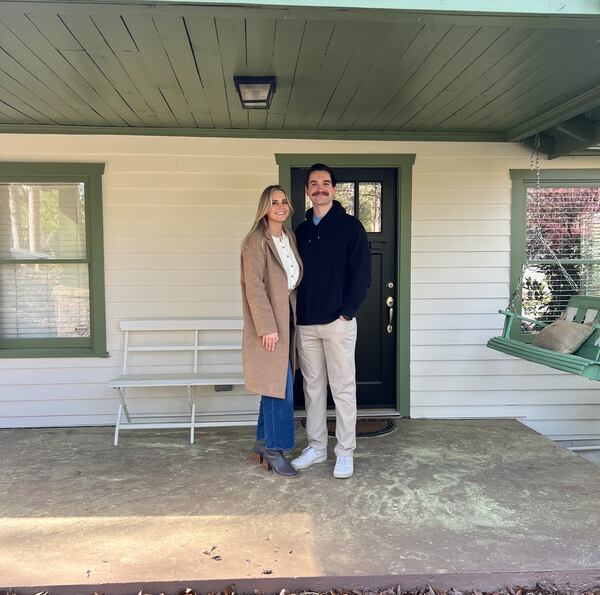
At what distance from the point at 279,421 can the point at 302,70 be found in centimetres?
200

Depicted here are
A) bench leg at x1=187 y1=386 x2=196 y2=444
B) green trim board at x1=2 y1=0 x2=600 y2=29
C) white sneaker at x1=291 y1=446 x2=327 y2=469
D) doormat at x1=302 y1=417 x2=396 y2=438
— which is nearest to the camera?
green trim board at x1=2 y1=0 x2=600 y2=29

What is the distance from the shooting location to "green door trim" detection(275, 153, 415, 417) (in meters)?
4.05

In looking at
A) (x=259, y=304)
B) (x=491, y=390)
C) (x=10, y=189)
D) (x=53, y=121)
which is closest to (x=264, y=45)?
(x=259, y=304)

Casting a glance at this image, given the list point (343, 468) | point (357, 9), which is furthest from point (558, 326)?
point (357, 9)

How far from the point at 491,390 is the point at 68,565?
3402mm

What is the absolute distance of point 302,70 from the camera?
278 cm

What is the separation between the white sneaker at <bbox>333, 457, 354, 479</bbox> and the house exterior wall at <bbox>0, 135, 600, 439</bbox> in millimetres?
1300

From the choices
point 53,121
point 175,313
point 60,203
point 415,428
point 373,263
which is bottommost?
point 415,428

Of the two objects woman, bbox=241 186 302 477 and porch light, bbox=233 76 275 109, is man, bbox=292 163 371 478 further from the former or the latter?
porch light, bbox=233 76 275 109

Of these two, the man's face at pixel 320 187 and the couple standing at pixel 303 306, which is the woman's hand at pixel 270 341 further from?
the man's face at pixel 320 187

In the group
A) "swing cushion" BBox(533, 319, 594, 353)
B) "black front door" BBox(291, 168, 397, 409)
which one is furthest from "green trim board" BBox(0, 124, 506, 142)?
"swing cushion" BBox(533, 319, 594, 353)

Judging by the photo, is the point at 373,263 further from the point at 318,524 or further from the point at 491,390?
the point at 318,524

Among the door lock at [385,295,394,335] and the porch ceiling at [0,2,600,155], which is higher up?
the porch ceiling at [0,2,600,155]

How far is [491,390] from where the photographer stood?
429cm
